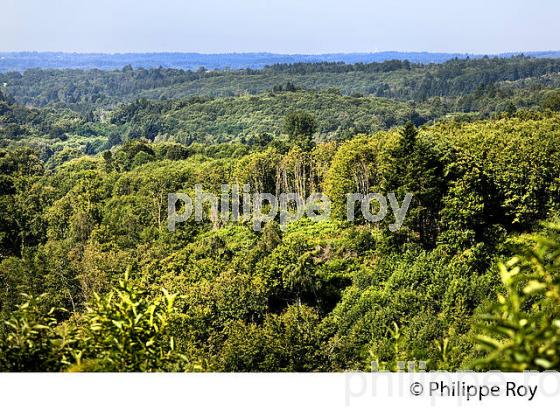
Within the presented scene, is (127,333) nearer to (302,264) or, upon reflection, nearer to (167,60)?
(302,264)

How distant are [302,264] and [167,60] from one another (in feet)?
320

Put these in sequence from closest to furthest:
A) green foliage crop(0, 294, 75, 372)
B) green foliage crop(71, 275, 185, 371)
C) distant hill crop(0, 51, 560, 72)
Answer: green foliage crop(71, 275, 185, 371) → green foliage crop(0, 294, 75, 372) → distant hill crop(0, 51, 560, 72)

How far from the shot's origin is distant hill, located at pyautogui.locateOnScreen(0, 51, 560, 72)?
73688 mm

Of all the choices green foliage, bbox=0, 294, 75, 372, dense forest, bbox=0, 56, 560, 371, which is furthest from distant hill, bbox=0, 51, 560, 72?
green foliage, bbox=0, 294, 75, 372

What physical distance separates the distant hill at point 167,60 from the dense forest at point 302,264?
5286 centimetres

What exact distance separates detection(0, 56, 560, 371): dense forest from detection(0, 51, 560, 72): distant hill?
5286cm

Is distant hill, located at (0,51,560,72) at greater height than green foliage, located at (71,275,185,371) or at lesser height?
Result: greater

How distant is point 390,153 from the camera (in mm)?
11547

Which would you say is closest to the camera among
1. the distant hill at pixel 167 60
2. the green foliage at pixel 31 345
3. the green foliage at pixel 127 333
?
the green foliage at pixel 127 333

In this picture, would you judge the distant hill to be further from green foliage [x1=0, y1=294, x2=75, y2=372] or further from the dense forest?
→ green foliage [x1=0, y1=294, x2=75, y2=372]

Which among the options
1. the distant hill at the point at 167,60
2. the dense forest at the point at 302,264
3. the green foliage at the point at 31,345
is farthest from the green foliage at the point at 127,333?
the distant hill at the point at 167,60

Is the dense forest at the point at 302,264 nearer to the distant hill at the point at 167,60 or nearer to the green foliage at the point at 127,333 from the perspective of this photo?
the green foliage at the point at 127,333

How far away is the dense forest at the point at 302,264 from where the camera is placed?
2.13m

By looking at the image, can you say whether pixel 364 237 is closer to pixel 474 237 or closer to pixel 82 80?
pixel 474 237
